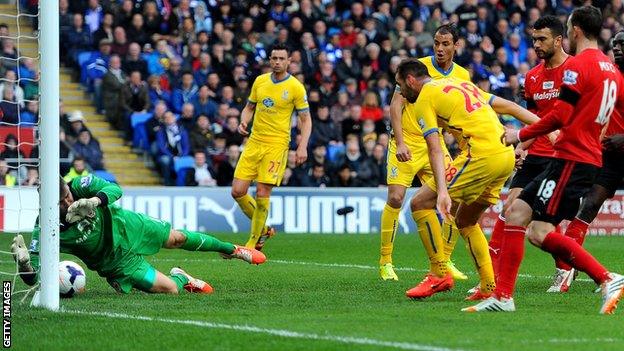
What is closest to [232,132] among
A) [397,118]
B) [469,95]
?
[397,118]

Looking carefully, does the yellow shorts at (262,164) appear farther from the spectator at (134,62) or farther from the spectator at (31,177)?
the spectator at (134,62)

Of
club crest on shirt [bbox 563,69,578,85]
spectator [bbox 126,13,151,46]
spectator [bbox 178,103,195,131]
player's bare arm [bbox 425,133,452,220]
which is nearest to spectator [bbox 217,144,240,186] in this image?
spectator [bbox 178,103,195,131]

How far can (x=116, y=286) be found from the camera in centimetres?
1156

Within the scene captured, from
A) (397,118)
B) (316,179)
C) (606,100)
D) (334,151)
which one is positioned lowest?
(316,179)

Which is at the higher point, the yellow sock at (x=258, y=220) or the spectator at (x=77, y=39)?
the spectator at (x=77, y=39)

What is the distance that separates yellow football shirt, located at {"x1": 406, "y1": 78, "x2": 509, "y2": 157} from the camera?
34.8 feet

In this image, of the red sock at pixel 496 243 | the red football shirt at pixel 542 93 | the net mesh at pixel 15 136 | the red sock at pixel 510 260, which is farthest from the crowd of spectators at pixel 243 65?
the red sock at pixel 510 260

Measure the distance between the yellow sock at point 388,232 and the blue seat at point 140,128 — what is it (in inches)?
475

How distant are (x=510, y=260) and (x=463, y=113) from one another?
1385mm

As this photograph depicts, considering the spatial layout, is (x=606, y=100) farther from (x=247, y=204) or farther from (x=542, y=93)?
(x=247, y=204)

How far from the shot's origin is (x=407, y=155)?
12492 millimetres

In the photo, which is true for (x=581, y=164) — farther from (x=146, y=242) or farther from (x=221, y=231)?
(x=221, y=231)

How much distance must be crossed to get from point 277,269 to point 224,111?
10687 mm

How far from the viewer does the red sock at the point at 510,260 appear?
9.92 meters
